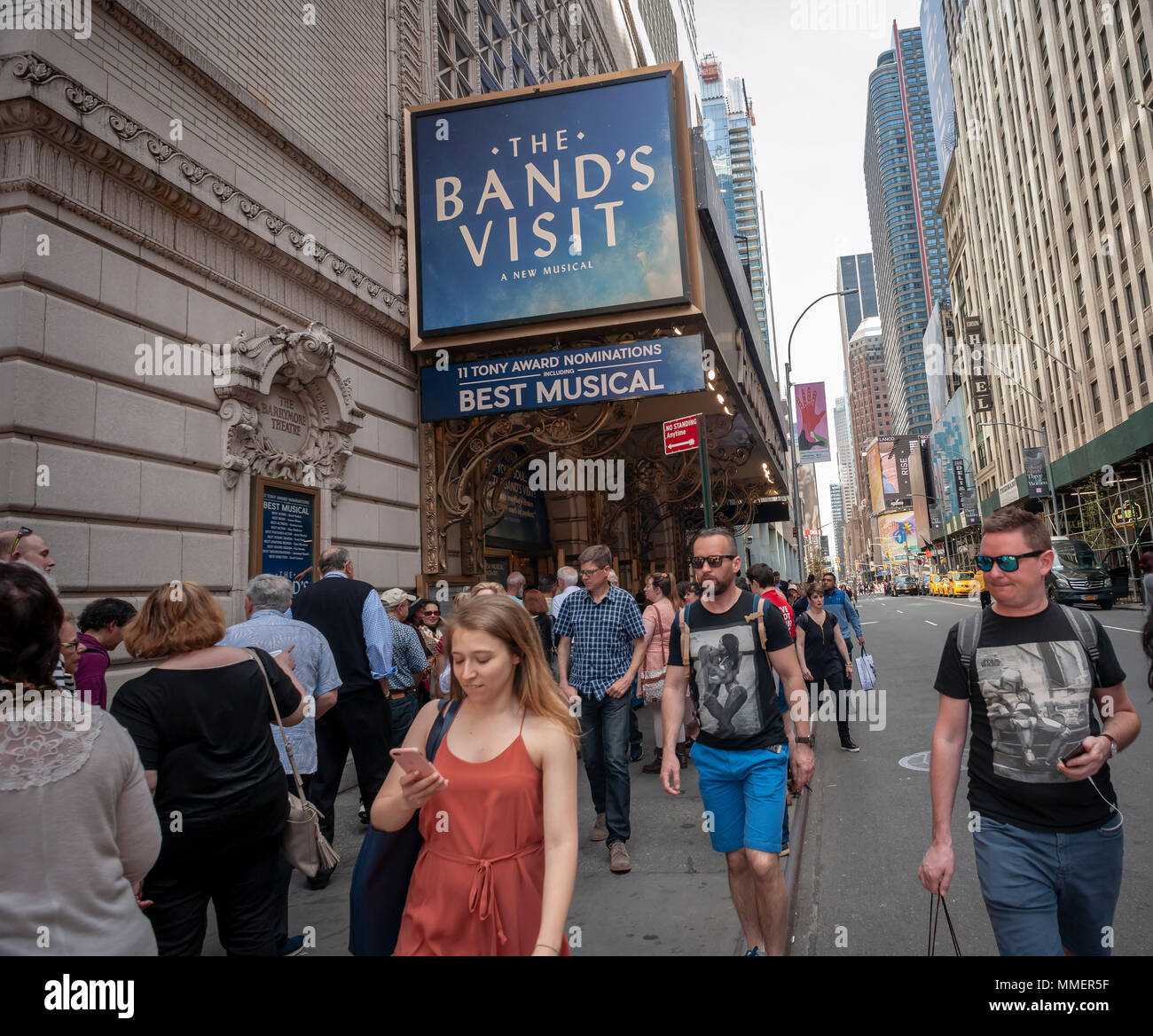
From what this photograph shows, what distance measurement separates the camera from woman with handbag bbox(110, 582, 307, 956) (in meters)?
2.66

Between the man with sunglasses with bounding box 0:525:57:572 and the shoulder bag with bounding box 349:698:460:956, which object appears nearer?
the shoulder bag with bounding box 349:698:460:956

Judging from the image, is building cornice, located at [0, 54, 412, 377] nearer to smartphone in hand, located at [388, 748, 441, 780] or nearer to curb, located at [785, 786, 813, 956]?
smartphone in hand, located at [388, 748, 441, 780]

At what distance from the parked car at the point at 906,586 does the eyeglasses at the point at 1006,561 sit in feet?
287

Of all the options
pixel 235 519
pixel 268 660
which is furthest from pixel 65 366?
pixel 268 660

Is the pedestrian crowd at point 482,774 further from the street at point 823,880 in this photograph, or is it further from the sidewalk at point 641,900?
the street at point 823,880

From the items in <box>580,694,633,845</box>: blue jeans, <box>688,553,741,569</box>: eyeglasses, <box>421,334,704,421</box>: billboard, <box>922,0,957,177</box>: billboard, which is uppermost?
<box>922,0,957,177</box>: billboard

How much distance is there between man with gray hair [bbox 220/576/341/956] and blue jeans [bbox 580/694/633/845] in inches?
68.9

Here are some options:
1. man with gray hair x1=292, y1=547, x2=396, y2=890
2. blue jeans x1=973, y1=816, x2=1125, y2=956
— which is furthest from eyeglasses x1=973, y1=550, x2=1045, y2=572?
man with gray hair x1=292, y1=547, x2=396, y2=890

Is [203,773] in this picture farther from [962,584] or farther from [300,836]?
[962,584]

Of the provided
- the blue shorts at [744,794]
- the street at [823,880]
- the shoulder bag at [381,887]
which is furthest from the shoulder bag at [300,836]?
the blue shorts at [744,794]

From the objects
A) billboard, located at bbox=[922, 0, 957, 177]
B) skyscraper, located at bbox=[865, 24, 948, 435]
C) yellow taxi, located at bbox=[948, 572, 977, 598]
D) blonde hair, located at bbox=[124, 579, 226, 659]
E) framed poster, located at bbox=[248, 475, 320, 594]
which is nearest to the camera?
blonde hair, located at bbox=[124, 579, 226, 659]

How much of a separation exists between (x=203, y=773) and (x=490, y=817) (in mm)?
1235

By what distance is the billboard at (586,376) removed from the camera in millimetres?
9211

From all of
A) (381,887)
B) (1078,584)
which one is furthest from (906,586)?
(381,887)
